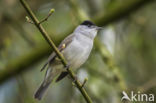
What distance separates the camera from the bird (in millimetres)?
4168

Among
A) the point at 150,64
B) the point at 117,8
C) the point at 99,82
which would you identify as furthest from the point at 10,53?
the point at 150,64

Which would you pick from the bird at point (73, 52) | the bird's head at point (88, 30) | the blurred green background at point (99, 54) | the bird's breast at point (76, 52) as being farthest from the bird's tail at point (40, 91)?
the bird's head at point (88, 30)

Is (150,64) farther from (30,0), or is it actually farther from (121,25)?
(30,0)

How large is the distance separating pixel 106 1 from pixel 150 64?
5.47 ft

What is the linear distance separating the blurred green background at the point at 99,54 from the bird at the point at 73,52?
568 millimetres

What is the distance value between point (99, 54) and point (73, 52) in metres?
1.17

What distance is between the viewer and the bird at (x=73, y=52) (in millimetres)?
4168

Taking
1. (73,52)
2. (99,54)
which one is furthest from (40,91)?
(99,54)

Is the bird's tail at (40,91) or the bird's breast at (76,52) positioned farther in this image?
the bird's tail at (40,91)

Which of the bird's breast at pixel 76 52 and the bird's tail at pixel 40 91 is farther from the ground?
the bird's breast at pixel 76 52

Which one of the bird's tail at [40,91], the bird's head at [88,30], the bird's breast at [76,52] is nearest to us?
the bird's breast at [76,52]

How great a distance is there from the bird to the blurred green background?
0.57 metres

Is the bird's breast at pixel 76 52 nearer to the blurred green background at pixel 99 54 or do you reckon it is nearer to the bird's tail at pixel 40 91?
the bird's tail at pixel 40 91

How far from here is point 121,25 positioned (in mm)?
6023
